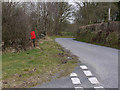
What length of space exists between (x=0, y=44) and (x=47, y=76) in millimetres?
6406

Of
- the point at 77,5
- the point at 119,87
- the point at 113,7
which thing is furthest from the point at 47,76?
the point at 77,5

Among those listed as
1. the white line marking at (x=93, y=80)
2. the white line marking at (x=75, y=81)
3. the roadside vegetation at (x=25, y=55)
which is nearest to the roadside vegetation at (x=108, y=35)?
the roadside vegetation at (x=25, y=55)

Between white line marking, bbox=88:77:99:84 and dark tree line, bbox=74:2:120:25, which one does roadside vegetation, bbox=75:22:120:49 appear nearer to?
white line marking, bbox=88:77:99:84

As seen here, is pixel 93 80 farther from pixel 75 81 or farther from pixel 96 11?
pixel 96 11

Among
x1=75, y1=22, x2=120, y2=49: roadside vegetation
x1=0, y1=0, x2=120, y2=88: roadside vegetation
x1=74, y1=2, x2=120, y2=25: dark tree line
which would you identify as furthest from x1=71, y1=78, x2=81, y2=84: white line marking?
x1=74, y1=2, x2=120, y2=25: dark tree line

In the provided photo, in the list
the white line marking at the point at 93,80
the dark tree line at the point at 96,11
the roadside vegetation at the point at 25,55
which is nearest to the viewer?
the white line marking at the point at 93,80

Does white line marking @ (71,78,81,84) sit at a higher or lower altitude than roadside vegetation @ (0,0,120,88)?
lower

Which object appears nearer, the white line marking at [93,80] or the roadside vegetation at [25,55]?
the white line marking at [93,80]

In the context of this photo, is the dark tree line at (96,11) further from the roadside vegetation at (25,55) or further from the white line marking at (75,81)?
the white line marking at (75,81)

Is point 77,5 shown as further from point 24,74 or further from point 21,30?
point 24,74

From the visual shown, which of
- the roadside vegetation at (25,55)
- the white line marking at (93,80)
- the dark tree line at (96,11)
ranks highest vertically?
the dark tree line at (96,11)

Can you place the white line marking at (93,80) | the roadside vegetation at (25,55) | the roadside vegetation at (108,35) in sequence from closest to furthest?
the white line marking at (93,80), the roadside vegetation at (25,55), the roadside vegetation at (108,35)

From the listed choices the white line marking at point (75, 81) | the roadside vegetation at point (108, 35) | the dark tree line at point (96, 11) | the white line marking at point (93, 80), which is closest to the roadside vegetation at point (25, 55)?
the roadside vegetation at point (108, 35)

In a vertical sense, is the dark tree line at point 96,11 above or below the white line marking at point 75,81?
above
